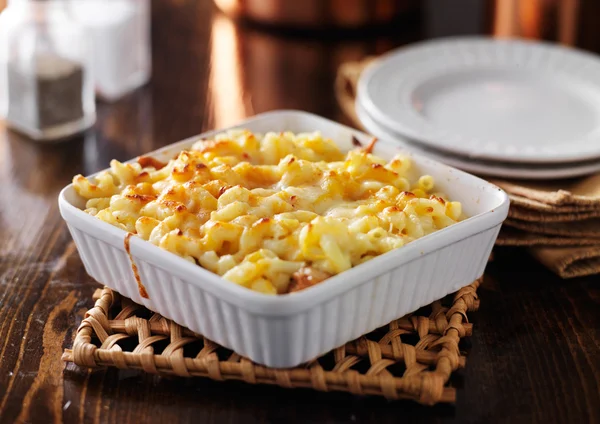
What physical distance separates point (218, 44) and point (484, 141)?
1.10 metres

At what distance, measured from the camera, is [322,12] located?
2572 millimetres

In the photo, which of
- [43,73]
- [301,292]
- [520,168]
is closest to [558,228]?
[520,168]

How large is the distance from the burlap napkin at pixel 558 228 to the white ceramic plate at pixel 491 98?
12 centimetres

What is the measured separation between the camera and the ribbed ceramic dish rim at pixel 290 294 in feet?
3.52

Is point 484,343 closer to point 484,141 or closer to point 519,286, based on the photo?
point 519,286

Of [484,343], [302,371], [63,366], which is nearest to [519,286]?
[484,343]

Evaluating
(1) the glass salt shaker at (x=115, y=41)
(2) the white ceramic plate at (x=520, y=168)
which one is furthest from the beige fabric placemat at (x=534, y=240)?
(1) the glass salt shaker at (x=115, y=41)

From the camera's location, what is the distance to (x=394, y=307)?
1237 millimetres

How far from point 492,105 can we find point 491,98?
4 centimetres

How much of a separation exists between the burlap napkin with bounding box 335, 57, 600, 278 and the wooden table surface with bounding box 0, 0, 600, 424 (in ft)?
0.11

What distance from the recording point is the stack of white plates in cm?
163

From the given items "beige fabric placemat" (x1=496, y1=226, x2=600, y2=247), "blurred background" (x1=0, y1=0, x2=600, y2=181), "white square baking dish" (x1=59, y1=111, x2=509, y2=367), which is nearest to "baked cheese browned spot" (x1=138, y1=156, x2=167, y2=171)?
"white square baking dish" (x1=59, y1=111, x2=509, y2=367)

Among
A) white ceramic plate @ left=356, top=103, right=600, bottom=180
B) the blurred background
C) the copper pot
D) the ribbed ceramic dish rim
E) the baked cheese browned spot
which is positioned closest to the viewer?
the ribbed ceramic dish rim

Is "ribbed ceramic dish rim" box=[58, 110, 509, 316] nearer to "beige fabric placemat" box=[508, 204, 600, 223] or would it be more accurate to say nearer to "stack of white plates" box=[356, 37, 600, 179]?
"beige fabric placemat" box=[508, 204, 600, 223]
